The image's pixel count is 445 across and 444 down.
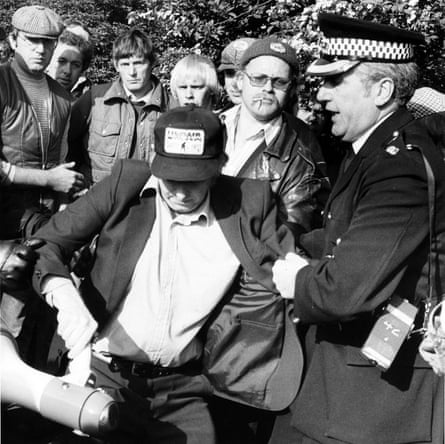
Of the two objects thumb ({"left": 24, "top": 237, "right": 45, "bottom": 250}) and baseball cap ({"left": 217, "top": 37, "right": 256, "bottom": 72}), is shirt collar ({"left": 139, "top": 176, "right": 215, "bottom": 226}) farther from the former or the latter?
baseball cap ({"left": 217, "top": 37, "right": 256, "bottom": 72})

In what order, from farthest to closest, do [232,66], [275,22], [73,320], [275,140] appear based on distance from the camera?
[275,22] < [232,66] < [275,140] < [73,320]

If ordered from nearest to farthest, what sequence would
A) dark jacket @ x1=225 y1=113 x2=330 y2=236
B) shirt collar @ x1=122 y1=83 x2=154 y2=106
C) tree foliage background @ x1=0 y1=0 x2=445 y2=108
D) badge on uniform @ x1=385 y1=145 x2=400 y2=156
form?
badge on uniform @ x1=385 y1=145 x2=400 y2=156, dark jacket @ x1=225 y1=113 x2=330 y2=236, shirt collar @ x1=122 y1=83 x2=154 y2=106, tree foliage background @ x1=0 y1=0 x2=445 y2=108

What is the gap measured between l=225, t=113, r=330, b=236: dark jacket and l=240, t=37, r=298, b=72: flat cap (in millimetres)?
364

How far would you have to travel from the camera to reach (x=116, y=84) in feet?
17.4

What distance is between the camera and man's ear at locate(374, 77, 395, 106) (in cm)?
303

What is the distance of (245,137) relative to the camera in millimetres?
4648

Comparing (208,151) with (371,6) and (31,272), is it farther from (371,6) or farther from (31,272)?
Result: (371,6)

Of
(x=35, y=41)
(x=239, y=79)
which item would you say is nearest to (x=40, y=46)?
(x=35, y=41)

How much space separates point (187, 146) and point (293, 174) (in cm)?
137

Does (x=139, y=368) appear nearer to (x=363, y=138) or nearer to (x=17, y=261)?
(x=17, y=261)

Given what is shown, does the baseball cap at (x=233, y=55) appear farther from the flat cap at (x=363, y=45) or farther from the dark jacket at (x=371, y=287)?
the dark jacket at (x=371, y=287)

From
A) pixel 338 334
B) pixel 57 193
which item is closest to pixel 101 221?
pixel 338 334

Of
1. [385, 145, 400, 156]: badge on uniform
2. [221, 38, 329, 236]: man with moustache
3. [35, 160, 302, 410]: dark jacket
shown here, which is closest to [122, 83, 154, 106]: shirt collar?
[221, 38, 329, 236]: man with moustache

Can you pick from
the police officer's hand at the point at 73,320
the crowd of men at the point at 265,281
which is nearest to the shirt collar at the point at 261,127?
the crowd of men at the point at 265,281
